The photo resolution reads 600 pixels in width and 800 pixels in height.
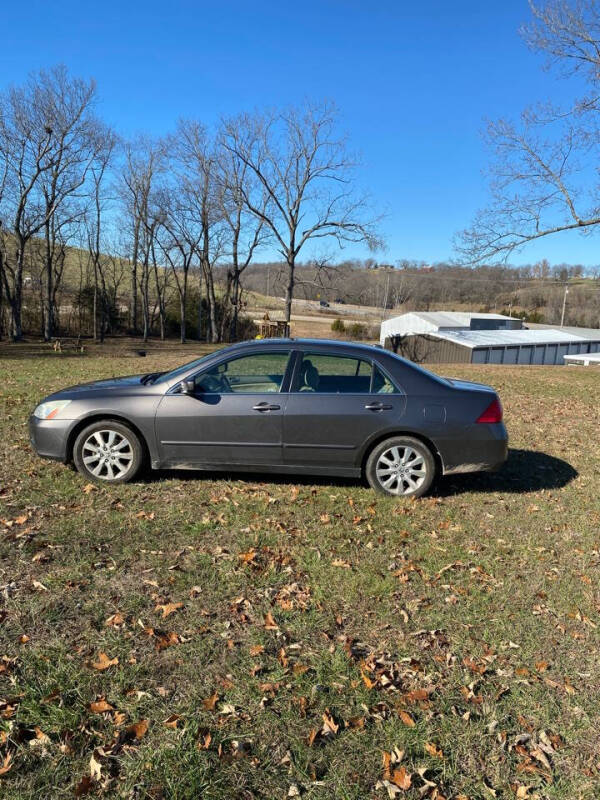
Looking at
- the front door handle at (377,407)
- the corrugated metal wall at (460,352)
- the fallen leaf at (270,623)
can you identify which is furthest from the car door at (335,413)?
the corrugated metal wall at (460,352)

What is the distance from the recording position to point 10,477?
17.5ft

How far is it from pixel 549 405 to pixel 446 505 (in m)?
6.60

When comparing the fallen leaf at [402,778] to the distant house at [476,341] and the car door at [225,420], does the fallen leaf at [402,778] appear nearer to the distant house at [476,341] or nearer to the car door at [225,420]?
the car door at [225,420]

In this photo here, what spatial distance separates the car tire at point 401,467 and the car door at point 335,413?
19 centimetres

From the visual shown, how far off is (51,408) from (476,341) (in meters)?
41.0

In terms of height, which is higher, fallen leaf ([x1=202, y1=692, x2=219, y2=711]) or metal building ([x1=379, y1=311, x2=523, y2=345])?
metal building ([x1=379, y1=311, x2=523, y2=345])

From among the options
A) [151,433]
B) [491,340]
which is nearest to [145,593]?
[151,433]

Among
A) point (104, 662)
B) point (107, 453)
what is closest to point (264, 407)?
point (107, 453)

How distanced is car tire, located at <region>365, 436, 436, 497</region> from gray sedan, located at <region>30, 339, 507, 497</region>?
0.03 feet

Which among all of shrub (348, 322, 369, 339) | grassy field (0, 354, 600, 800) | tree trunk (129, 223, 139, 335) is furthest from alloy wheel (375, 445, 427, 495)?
shrub (348, 322, 369, 339)

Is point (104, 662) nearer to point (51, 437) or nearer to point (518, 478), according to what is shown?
point (51, 437)

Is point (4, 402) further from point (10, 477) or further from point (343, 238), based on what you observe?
point (343, 238)

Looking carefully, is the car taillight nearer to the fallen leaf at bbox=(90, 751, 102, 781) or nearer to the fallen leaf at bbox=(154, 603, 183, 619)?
the fallen leaf at bbox=(154, 603, 183, 619)

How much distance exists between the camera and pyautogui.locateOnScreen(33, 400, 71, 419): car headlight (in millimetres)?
Result: 5234
